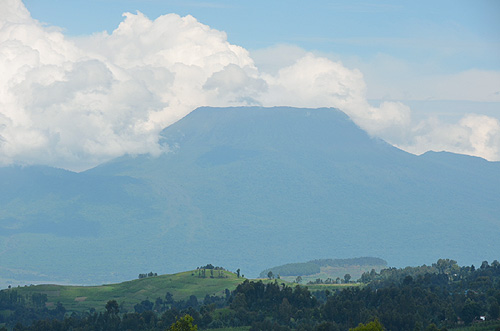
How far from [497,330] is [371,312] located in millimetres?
50809

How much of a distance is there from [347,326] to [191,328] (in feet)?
168

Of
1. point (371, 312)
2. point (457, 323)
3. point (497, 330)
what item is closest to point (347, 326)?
point (371, 312)

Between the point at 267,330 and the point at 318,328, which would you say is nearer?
the point at 318,328

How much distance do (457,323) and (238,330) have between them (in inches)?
2066

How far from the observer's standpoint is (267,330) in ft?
635

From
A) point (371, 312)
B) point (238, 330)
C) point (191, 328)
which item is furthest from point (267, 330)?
point (191, 328)

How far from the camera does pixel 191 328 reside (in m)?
158

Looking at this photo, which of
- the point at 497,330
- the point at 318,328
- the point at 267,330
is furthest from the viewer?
the point at 267,330

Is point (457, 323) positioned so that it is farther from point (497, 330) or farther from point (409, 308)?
point (497, 330)

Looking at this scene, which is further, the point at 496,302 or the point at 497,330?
the point at 496,302

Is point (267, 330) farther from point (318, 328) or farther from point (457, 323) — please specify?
point (457, 323)

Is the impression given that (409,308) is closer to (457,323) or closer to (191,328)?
(457,323)

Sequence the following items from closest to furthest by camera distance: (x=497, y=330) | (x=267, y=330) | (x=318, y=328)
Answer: (x=497, y=330) < (x=318, y=328) < (x=267, y=330)

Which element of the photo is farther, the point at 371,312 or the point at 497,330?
the point at 371,312
